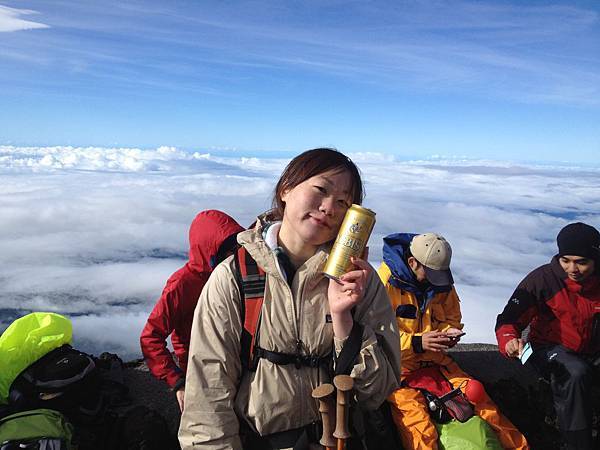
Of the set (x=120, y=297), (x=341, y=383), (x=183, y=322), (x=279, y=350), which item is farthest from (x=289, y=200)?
(x=120, y=297)

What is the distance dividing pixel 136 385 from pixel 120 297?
147 m

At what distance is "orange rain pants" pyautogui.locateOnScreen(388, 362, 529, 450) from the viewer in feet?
12.8

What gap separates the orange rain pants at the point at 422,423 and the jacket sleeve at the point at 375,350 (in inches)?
62.4

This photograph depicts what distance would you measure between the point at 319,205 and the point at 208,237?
2.03 metres

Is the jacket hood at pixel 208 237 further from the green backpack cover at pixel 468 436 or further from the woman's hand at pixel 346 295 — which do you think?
the green backpack cover at pixel 468 436

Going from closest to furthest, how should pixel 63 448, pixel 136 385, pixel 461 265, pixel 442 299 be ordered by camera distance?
pixel 63 448 < pixel 442 299 < pixel 136 385 < pixel 461 265

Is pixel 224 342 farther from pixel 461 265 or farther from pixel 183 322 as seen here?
pixel 461 265

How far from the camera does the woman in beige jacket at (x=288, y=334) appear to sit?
2.39 metres

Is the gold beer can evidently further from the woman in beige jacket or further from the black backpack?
the black backpack

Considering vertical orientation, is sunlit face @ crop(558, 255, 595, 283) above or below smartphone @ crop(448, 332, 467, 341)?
above

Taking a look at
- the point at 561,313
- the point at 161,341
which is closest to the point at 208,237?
the point at 161,341

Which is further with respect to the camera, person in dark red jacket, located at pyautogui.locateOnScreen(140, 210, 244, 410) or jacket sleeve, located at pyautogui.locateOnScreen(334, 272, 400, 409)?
person in dark red jacket, located at pyautogui.locateOnScreen(140, 210, 244, 410)

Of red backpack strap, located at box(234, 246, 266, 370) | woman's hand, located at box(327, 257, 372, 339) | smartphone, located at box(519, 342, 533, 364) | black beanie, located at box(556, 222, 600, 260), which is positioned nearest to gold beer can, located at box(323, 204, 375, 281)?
woman's hand, located at box(327, 257, 372, 339)

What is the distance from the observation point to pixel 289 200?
2.56m
